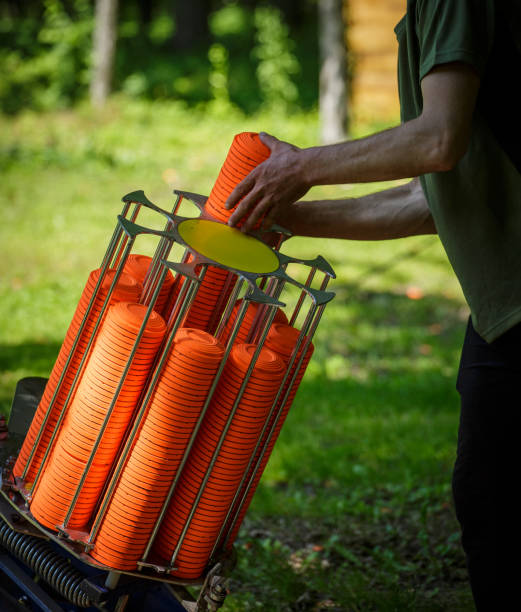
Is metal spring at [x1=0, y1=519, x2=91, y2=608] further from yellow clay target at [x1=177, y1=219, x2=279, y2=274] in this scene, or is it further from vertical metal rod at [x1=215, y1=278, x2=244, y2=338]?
yellow clay target at [x1=177, y1=219, x2=279, y2=274]

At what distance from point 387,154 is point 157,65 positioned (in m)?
16.1

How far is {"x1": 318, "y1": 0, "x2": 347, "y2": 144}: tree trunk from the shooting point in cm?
1102

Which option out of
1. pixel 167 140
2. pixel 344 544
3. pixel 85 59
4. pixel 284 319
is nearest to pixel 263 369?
pixel 284 319

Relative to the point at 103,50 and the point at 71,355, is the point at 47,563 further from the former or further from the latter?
the point at 103,50

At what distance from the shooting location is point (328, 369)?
19.9 ft

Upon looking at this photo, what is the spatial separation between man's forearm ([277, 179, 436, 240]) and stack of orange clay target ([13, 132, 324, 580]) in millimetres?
571

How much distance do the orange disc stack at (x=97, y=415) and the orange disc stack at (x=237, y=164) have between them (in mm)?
412

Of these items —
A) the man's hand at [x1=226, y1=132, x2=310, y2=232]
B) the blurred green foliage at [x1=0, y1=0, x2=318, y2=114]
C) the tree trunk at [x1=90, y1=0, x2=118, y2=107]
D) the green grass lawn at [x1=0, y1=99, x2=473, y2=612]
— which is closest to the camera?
the man's hand at [x1=226, y1=132, x2=310, y2=232]

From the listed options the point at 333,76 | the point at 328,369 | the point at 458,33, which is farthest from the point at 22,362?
the point at 333,76

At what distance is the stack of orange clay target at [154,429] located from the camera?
75.9 inches

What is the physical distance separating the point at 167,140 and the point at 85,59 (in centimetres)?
382

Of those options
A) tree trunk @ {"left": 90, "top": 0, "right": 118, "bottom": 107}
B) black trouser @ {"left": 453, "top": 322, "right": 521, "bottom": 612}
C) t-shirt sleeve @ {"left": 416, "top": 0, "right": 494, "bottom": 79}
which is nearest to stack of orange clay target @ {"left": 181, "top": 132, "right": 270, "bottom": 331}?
t-shirt sleeve @ {"left": 416, "top": 0, "right": 494, "bottom": 79}

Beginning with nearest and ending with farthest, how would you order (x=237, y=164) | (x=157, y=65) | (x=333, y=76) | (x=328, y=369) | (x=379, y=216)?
(x=237, y=164), (x=379, y=216), (x=328, y=369), (x=333, y=76), (x=157, y=65)

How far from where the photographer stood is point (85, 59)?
589 inches
